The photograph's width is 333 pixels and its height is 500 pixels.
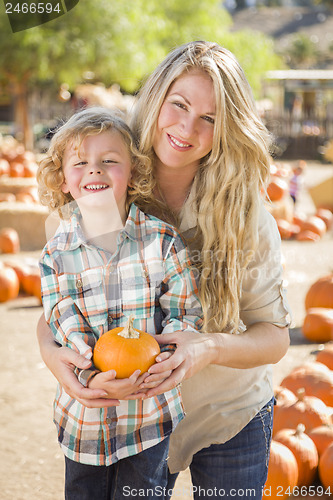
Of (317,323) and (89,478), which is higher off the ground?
(89,478)

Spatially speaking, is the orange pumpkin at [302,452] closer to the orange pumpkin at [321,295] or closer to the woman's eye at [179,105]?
the woman's eye at [179,105]

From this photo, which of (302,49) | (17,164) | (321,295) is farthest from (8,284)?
(302,49)

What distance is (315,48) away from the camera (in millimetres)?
51312

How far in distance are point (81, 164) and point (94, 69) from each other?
17.5 meters

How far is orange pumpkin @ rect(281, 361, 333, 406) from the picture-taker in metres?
4.07

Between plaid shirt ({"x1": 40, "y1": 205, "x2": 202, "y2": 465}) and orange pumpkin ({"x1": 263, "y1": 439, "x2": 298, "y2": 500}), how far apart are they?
4.82 feet

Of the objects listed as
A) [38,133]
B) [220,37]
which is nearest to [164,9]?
[220,37]

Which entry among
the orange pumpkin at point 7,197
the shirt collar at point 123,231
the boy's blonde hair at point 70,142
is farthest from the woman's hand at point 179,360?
the orange pumpkin at point 7,197

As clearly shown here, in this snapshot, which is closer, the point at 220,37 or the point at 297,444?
the point at 297,444

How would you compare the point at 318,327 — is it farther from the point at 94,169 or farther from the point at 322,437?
the point at 94,169

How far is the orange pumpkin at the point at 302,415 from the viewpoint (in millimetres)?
3762

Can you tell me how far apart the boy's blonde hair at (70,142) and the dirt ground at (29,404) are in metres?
1.84

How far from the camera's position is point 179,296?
207 centimetres

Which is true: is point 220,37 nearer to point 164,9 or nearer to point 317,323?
point 164,9
